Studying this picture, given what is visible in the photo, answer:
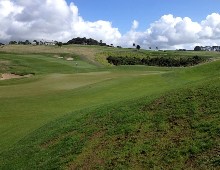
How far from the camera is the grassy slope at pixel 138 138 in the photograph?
47.2 feet

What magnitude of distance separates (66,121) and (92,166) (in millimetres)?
8097

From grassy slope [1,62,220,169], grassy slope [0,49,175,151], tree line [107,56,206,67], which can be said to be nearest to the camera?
grassy slope [1,62,220,169]

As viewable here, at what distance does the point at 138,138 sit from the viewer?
53.8 ft

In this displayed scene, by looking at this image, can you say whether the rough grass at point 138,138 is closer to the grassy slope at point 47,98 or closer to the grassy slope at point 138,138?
the grassy slope at point 138,138

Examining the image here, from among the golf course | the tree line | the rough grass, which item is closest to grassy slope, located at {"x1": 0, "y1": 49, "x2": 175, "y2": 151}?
the golf course

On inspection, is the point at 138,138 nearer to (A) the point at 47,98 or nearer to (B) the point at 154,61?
(A) the point at 47,98

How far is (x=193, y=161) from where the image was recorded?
13.6m

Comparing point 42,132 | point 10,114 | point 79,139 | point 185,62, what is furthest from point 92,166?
point 185,62

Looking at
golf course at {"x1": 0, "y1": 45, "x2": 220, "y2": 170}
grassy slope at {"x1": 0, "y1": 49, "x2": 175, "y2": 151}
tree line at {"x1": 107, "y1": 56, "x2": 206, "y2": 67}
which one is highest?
golf course at {"x1": 0, "y1": 45, "x2": 220, "y2": 170}

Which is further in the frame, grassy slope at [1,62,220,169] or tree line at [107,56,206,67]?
tree line at [107,56,206,67]

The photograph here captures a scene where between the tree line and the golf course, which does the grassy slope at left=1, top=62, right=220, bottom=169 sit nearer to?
the golf course

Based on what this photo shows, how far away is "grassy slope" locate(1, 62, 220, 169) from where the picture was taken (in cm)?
1440

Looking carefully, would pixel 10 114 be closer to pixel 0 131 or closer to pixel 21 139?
pixel 0 131

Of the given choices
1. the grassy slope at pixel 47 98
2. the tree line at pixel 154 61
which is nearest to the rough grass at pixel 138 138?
the grassy slope at pixel 47 98
